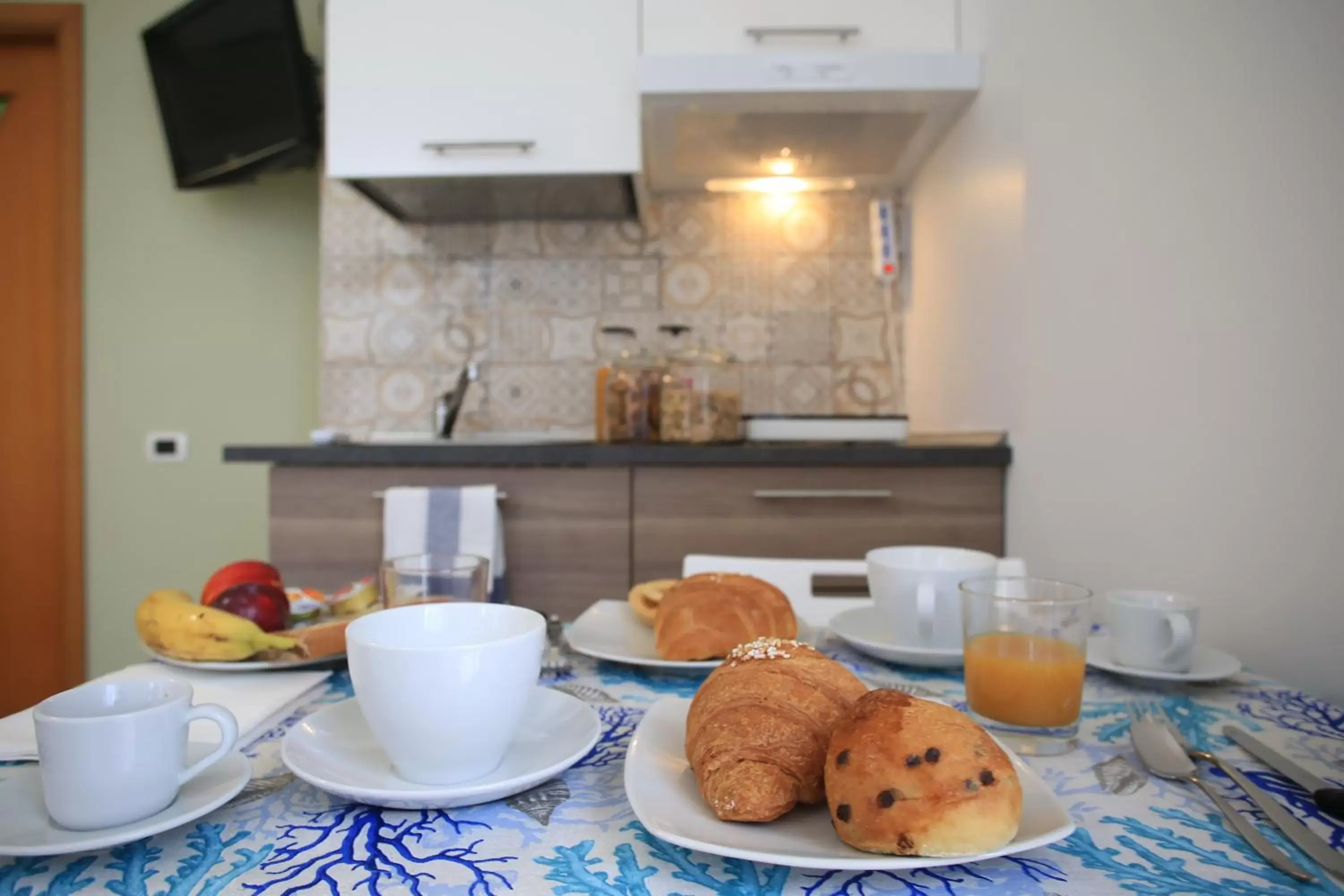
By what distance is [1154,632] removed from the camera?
70 centimetres

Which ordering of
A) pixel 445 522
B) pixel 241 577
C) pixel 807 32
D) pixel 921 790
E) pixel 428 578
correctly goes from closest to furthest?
pixel 921 790 < pixel 428 578 < pixel 241 577 < pixel 445 522 < pixel 807 32

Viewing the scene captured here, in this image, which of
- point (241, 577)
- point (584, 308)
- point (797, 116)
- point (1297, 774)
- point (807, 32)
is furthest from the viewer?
point (584, 308)

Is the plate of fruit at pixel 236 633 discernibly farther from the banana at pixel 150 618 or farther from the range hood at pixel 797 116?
the range hood at pixel 797 116

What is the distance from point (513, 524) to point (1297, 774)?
1.44 m

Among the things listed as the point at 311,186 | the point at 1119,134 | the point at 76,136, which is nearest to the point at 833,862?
the point at 1119,134

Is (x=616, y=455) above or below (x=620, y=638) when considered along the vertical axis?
above

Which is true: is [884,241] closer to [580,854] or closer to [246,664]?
[246,664]

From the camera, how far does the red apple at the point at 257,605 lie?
0.72 meters

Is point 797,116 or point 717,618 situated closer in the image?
point 717,618

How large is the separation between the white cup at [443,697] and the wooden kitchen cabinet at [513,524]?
1.24m

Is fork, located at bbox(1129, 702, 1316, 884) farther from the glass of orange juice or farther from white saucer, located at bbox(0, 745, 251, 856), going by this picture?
white saucer, located at bbox(0, 745, 251, 856)

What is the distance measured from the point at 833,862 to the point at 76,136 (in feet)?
9.67

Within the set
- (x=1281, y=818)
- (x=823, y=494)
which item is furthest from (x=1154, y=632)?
(x=823, y=494)

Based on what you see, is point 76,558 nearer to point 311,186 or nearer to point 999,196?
point 311,186
